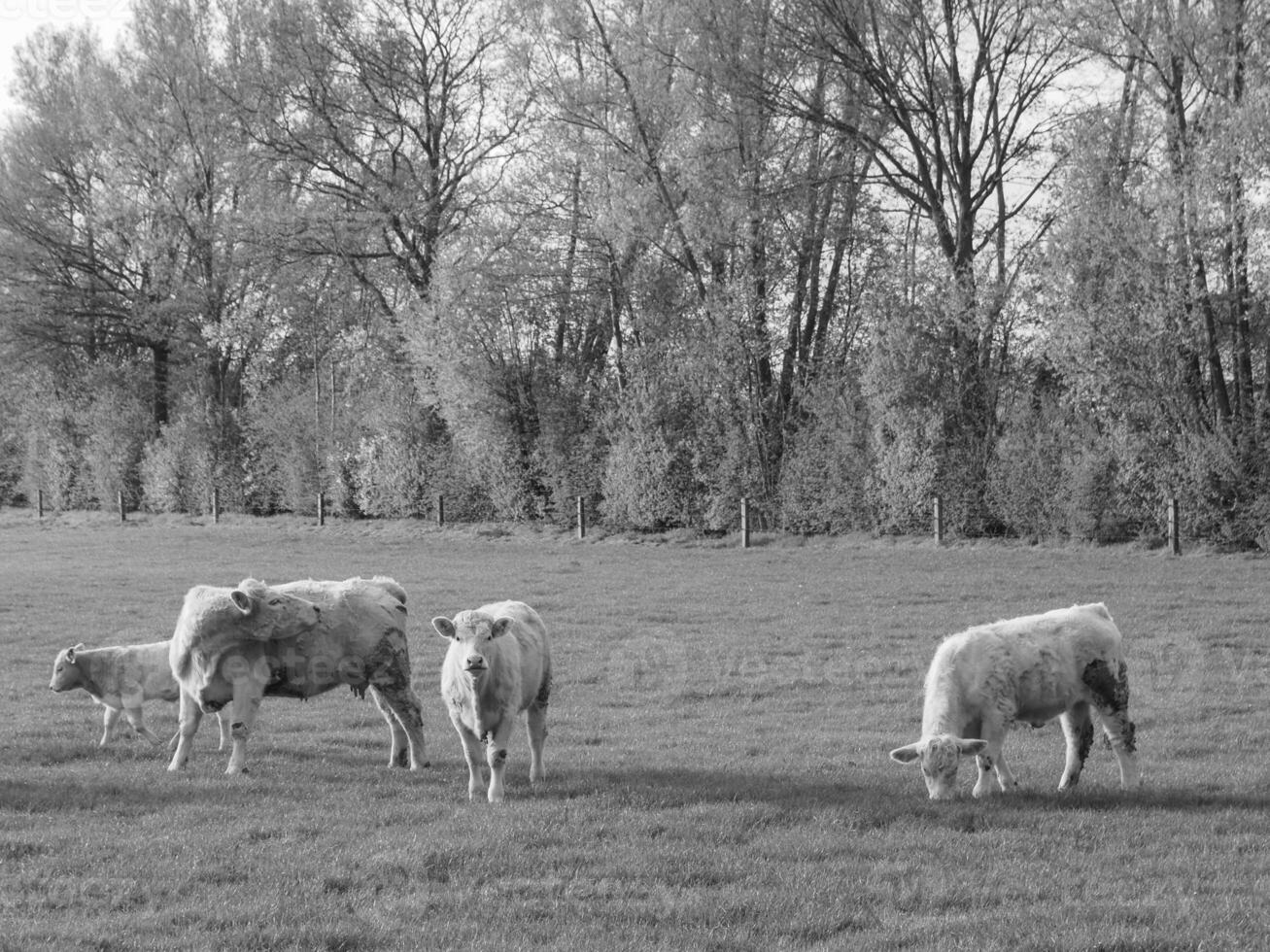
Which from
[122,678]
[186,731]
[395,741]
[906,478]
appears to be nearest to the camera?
[186,731]

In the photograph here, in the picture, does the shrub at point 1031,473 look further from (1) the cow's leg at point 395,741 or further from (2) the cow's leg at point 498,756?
(2) the cow's leg at point 498,756

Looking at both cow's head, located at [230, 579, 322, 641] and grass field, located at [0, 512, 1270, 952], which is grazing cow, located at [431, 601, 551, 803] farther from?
cow's head, located at [230, 579, 322, 641]

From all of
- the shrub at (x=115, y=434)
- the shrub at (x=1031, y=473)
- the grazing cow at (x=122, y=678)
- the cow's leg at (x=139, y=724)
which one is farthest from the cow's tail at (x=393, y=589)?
the shrub at (x=115, y=434)

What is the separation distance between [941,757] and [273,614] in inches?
237

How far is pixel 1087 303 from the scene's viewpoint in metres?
29.1

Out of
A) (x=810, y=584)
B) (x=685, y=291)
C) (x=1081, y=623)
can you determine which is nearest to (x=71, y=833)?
(x=1081, y=623)

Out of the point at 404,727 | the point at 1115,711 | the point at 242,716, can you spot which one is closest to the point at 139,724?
the point at 242,716

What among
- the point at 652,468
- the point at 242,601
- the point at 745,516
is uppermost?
the point at 652,468

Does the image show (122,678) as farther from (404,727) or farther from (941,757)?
(941,757)

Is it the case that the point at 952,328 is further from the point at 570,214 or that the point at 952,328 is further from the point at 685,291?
the point at 570,214

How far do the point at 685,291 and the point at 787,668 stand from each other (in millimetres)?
22907

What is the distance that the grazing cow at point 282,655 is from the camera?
439 inches

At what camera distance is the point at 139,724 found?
12703mm

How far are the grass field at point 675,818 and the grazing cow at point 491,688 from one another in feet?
1.08
